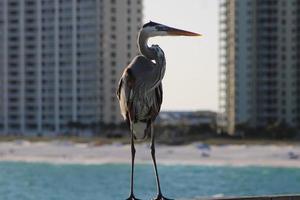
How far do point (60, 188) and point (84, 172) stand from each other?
16820 millimetres

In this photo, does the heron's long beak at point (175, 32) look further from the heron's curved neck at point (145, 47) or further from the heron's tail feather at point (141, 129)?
the heron's tail feather at point (141, 129)

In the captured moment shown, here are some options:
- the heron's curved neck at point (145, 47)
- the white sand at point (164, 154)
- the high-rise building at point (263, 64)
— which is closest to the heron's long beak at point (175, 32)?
the heron's curved neck at point (145, 47)

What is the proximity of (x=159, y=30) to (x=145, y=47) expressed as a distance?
0.30 m

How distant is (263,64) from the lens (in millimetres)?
96938

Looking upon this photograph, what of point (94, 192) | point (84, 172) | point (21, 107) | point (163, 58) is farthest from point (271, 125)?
point (163, 58)

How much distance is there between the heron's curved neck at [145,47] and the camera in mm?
10773

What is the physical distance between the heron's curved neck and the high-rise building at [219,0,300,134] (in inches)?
3286

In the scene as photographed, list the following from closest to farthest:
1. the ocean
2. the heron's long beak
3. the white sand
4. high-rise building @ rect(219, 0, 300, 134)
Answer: the heron's long beak
the ocean
the white sand
high-rise building @ rect(219, 0, 300, 134)

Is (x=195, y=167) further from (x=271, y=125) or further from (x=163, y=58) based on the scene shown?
(x=163, y=58)

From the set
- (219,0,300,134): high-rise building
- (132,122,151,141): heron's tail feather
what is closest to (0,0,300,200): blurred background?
(219,0,300,134): high-rise building

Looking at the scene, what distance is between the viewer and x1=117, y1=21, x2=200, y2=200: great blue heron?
10742mm

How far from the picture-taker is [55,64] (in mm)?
109500

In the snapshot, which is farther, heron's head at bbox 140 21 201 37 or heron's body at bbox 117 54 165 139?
heron's body at bbox 117 54 165 139

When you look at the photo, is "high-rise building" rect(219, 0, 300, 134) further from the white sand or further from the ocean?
the ocean
